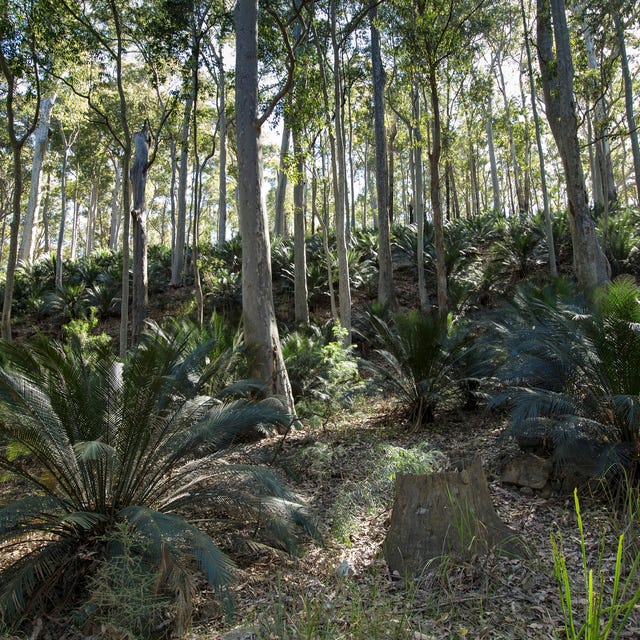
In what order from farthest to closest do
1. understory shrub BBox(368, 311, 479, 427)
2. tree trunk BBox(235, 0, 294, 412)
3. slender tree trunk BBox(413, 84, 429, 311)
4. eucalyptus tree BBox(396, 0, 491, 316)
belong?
slender tree trunk BBox(413, 84, 429, 311) < eucalyptus tree BBox(396, 0, 491, 316) < tree trunk BBox(235, 0, 294, 412) < understory shrub BBox(368, 311, 479, 427)

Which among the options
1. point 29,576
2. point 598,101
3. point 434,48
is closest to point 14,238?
point 29,576

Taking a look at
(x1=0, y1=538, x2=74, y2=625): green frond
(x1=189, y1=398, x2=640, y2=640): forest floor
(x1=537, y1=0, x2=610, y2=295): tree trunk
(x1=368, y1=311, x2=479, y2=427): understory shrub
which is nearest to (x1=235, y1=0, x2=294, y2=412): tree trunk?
(x1=368, y1=311, x2=479, y2=427): understory shrub

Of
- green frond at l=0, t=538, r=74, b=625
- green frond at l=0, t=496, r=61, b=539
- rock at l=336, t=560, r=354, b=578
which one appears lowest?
rock at l=336, t=560, r=354, b=578

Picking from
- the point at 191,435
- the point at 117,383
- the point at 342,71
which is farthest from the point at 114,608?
the point at 342,71

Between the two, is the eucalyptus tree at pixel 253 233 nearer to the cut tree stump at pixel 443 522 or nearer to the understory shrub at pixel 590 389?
the understory shrub at pixel 590 389

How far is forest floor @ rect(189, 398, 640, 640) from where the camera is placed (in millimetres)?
2492

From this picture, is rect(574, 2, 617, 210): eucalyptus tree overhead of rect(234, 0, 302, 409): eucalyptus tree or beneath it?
overhead

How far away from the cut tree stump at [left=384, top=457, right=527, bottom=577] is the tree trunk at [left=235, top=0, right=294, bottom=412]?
11.2 ft

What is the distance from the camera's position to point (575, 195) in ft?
26.5

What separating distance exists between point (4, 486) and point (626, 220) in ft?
47.5

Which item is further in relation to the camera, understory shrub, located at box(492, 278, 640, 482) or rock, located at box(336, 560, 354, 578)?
understory shrub, located at box(492, 278, 640, 482)

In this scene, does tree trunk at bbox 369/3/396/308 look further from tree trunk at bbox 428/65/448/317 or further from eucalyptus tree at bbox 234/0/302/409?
eucalyptus tree at bbox 234/0/302/409

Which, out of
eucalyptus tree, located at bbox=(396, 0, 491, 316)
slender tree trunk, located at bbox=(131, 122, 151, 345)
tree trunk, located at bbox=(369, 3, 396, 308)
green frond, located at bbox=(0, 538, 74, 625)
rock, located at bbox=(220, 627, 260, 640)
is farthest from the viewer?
tree trunk, located at bbox=(369, 3, 396, 308)

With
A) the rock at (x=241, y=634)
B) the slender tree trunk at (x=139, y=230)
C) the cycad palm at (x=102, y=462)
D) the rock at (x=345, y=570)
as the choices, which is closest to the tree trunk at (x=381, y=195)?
the slender tree trunk at (x=139, y=230)
